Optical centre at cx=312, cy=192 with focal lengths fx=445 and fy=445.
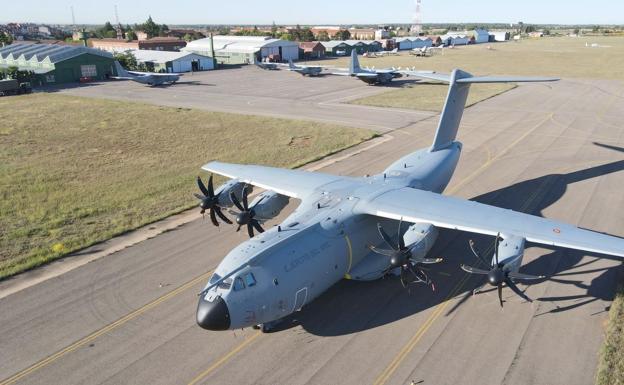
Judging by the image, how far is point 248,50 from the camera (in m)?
126

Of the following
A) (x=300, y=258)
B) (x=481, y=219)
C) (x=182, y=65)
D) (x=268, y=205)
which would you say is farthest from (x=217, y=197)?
(x=182, y=65)

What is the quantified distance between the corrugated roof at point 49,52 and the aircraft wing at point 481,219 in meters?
92.6

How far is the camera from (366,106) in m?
64.6

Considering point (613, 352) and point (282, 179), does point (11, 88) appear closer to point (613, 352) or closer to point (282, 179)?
point (282, 179)

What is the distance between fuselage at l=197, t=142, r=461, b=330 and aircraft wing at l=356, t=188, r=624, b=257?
78 centimetres

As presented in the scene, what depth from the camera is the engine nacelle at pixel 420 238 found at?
18.0 m

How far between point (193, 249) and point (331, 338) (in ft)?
33.9

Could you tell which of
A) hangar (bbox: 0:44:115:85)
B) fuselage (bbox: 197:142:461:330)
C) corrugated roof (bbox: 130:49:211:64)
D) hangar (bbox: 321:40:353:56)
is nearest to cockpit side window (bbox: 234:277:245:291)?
fuselage (bbox: 197:142:461:330)

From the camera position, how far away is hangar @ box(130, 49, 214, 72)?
104375 mm

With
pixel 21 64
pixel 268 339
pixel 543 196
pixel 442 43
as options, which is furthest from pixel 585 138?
pixel 442 43

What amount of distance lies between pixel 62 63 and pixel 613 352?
334 feet

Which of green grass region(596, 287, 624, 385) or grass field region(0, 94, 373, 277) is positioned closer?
green grass region(596, 287, 624, 385)

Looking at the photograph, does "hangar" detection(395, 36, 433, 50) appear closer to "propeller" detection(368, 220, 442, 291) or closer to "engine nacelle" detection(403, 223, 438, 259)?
"engine nacelle" detection(403, 223, 438, 259)

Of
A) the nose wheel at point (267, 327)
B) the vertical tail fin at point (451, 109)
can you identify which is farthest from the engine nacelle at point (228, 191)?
the vertical tail fin at point (451, 109)
